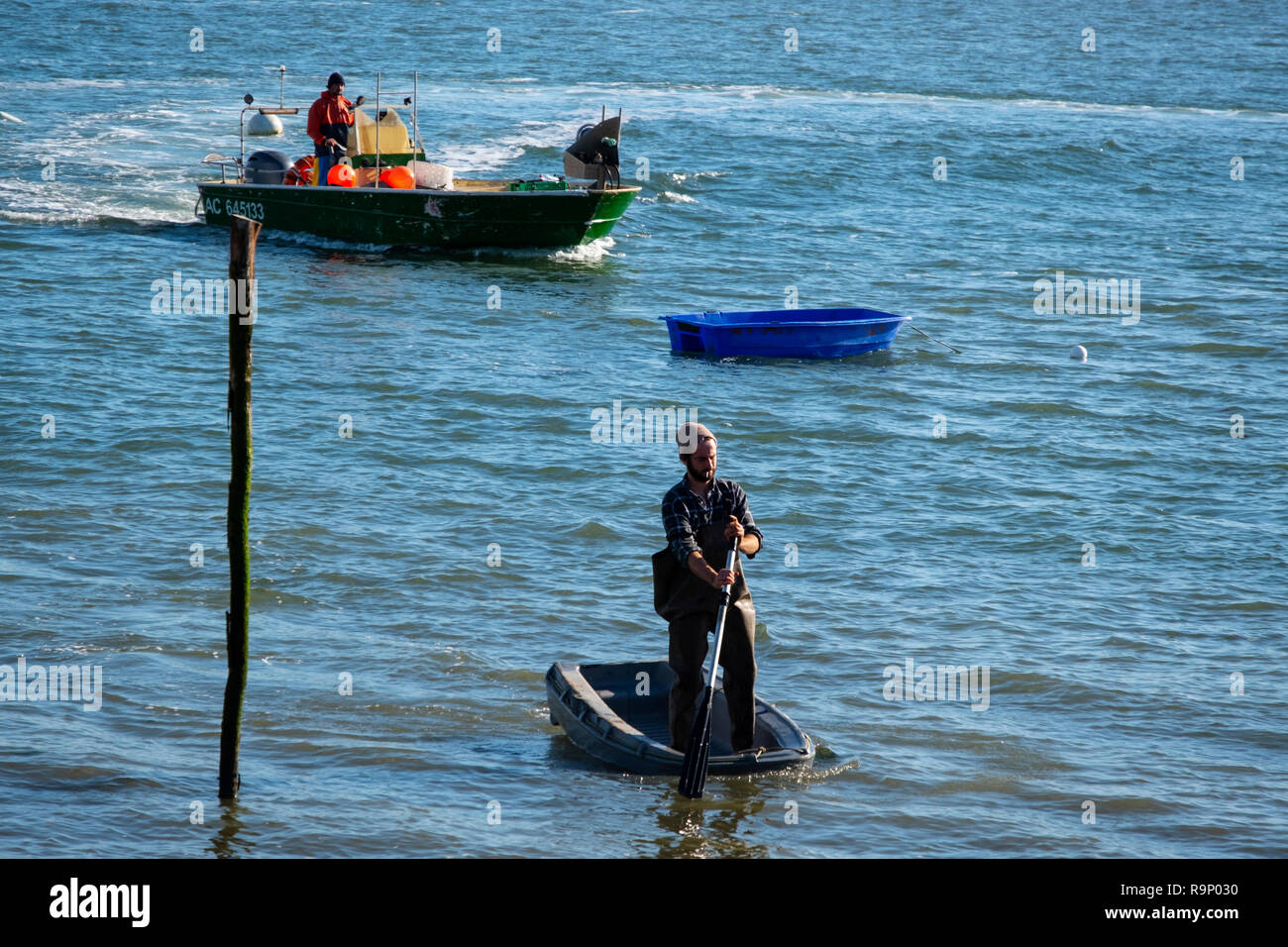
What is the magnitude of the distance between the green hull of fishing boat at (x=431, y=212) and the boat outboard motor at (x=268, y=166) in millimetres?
324

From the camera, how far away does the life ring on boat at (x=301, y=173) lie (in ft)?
78.0

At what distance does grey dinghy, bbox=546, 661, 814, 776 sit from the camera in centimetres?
846

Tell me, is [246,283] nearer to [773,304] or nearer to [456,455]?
[456,455]

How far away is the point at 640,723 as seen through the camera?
9.55 m

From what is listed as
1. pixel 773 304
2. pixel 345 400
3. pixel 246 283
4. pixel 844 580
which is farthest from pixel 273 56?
pixel 246 283

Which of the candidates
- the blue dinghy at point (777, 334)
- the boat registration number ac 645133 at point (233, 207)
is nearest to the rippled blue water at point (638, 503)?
the blue dinghy at point (777, 334)

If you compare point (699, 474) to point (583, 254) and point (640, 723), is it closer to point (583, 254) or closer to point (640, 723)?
point (640, 723)

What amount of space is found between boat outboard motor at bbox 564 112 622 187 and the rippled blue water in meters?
1.62

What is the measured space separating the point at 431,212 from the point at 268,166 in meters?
2.82

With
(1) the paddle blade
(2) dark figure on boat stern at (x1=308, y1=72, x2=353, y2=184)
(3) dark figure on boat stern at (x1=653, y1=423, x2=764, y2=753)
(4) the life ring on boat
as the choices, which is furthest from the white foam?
(1) the paddle blade

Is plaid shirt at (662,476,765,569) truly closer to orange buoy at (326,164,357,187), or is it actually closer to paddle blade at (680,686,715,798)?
paddle blade at (680,686,715,798)

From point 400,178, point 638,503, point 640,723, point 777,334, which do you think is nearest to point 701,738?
point 640,723
